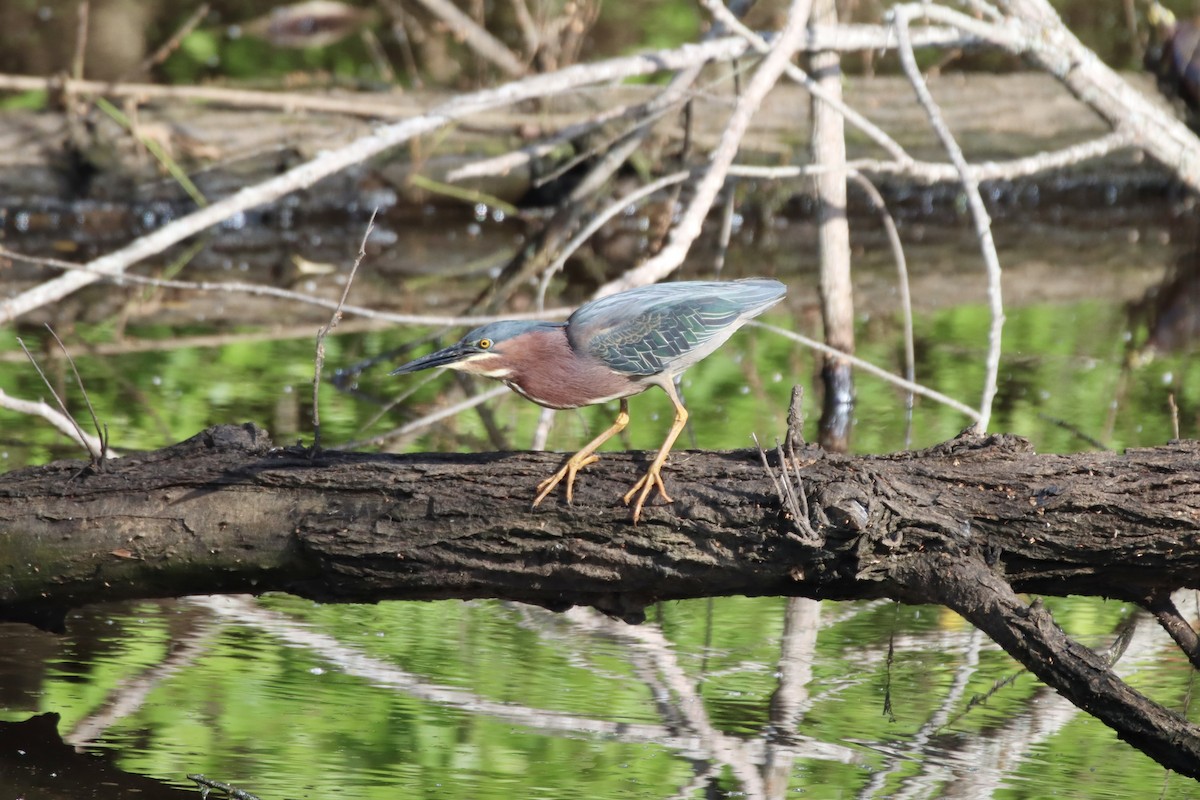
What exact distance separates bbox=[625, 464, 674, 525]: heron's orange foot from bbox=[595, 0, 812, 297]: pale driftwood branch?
1.11 meters

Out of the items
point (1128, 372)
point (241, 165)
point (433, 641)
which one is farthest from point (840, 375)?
point (241, 165)

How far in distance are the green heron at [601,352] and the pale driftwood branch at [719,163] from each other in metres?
0.87

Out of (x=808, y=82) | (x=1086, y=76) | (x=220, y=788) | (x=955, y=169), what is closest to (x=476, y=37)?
(x=808, y=82)

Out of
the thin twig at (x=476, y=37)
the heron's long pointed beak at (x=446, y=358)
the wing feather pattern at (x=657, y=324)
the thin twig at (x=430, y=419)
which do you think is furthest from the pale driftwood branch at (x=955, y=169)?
the thin twig at (x=476, y=37)

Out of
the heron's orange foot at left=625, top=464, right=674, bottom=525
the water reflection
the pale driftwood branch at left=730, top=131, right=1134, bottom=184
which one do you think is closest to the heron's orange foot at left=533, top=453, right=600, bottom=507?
the heron's orange foot at left=625, top=464, right=674, bottom=525

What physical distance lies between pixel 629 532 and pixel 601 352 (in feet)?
1.18

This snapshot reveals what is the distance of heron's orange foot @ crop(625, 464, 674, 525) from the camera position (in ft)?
9.14

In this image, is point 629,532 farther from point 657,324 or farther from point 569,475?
point 657,324

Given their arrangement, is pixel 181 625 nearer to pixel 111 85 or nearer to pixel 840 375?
pixel 840 375

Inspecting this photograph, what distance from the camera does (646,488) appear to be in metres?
2.79

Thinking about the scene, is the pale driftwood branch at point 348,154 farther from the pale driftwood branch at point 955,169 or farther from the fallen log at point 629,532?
the fallen log at point 629,532

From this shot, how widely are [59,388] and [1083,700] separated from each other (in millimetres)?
4262

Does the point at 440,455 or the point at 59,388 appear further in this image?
the point at 59,388

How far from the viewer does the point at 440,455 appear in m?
3.01
